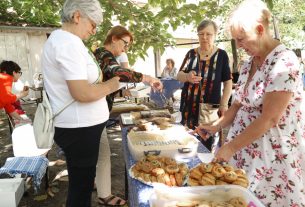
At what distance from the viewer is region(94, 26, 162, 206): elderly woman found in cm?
220

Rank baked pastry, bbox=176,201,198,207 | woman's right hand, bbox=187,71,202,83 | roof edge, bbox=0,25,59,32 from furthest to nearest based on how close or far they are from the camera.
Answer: roof edge, bbox=0,25,59,32
woman's right hand, bbox=187,71,202,83
baked pastry, bbox=176,201,198,207

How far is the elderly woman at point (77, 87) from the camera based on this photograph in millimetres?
1703

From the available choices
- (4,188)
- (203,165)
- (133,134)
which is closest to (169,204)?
(203,165)

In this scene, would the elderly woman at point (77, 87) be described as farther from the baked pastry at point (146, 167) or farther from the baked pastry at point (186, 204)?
the baked pastry at point (186, 204)

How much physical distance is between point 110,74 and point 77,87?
58 cm

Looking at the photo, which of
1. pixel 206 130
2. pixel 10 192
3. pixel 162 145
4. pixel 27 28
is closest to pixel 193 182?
pixel 162 145

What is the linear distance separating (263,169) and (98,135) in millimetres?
1017

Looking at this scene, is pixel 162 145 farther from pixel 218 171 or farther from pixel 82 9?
pixel 82 9

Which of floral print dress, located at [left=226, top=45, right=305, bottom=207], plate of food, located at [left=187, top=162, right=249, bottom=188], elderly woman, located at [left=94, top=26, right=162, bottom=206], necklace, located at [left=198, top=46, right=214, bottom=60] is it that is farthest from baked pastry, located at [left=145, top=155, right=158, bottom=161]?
necklace, located at [left=198, top=46, right=214, bottom=60]

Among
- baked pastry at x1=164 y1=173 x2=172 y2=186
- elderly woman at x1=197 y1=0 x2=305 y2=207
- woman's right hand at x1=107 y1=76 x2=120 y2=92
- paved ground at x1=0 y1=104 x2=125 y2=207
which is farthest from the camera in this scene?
paved ground at x1=0 y1=104 x2=125 y2=207

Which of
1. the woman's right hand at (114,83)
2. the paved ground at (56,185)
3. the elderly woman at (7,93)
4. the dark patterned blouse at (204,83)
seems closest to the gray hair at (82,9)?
the woman's right hand at (114,83)

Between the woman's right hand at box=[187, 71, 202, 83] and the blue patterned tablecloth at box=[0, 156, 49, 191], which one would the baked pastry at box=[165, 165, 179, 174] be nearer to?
the woman's right hand at box=[187, 71, 202, 83]

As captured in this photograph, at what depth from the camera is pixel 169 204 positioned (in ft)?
3.64

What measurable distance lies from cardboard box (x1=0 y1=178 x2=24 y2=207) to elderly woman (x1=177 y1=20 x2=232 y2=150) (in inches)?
65.7
